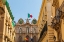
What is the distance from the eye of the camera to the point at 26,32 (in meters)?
62.6

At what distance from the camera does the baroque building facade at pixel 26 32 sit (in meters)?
62.1

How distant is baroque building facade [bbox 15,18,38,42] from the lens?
62.1m

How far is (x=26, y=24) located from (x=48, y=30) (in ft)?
123

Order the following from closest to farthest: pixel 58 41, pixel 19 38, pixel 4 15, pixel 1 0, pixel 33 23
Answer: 1. pixel 58 41
2. pixel 1 0
3. pixel 4 15
4. pixel 19 38
5. pixel 33 23

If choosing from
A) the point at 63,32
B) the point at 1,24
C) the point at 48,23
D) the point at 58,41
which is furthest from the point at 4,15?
the point at 63,32

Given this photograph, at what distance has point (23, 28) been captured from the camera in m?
63.4

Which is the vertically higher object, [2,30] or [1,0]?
[1,0]

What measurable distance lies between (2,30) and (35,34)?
3896 cm

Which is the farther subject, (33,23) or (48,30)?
(33,23)

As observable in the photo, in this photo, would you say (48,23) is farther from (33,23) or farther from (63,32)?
(33,23)

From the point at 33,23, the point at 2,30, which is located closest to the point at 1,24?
the point at 2,30

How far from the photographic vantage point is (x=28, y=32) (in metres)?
62.8

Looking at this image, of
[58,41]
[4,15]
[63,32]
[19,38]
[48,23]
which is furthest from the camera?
[19,38]

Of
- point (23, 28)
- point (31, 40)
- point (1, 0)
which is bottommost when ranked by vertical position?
point (31, 40)
